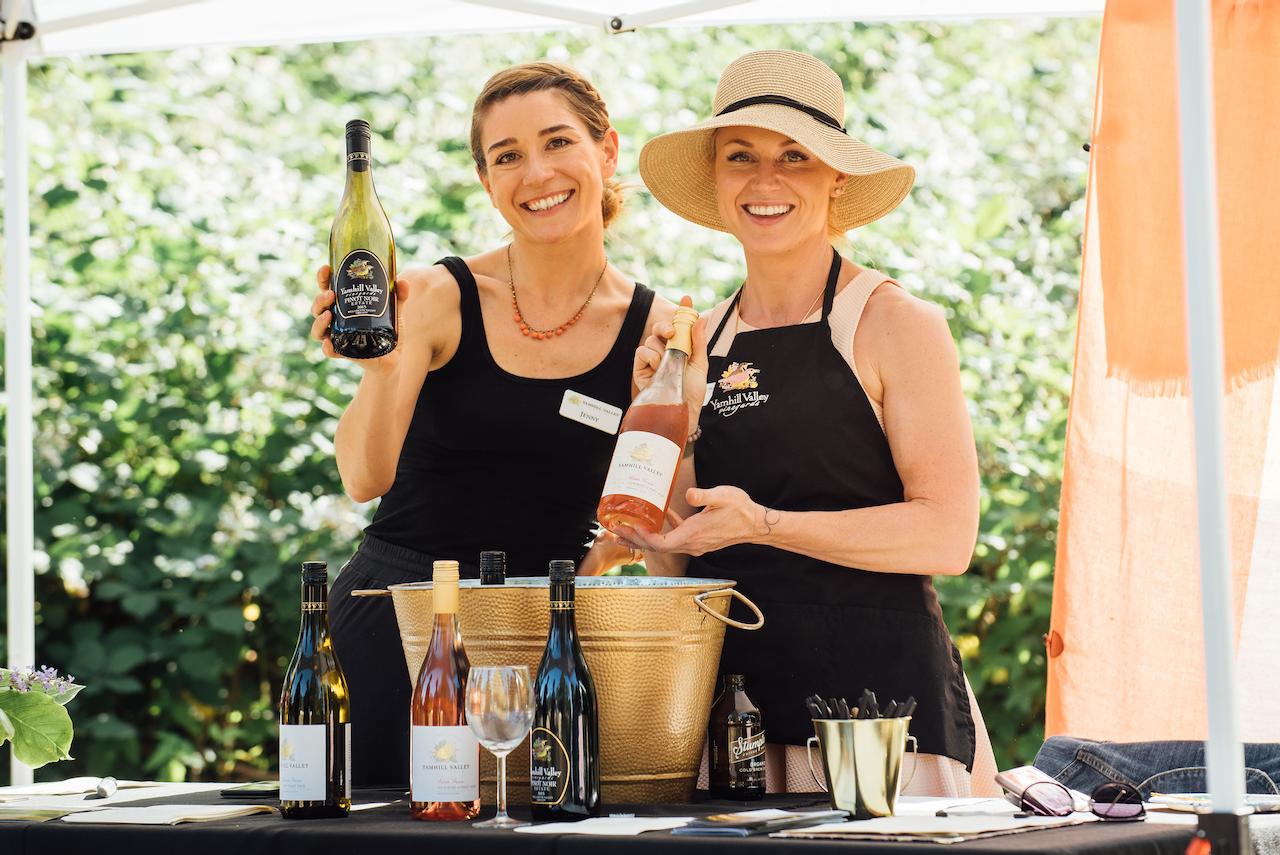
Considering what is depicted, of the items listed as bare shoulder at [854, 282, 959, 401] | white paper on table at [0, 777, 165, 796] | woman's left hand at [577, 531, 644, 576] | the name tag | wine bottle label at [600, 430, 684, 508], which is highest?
bare shoulder at [854, 282, 959, 401]

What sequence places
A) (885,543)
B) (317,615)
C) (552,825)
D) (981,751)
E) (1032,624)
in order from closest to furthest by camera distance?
(552,825)
(317,615)
(885,543)
(981,751)
(1032,624)

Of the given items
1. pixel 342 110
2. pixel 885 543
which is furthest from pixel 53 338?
pixel 885 543

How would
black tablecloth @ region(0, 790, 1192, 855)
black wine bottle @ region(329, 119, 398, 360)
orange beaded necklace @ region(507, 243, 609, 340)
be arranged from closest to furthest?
1. black tablecloth @ region(0, 790, 1192, 855)
2. black wine bottle @ region(329, 119, 398, 360)
3. orange beaded necklace @ region(507, 243, 609, 340)

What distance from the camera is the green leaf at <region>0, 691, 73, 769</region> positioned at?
1385 mm

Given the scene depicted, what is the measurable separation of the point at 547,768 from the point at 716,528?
365 mm

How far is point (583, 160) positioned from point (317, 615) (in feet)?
3.31

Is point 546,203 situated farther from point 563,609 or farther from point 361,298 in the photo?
point 563,609

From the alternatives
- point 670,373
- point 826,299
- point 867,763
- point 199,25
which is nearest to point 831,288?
point 826,299

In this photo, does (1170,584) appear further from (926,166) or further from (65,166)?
(65,166)

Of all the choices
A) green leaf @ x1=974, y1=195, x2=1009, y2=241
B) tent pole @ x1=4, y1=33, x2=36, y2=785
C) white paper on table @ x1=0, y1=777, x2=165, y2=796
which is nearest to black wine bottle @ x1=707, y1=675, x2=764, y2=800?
white paper on table @ x1=0, y1=777, x2=165, y2=796

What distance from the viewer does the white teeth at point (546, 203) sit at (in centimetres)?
203

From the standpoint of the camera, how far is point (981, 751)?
1.63m

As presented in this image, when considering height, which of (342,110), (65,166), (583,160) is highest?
(342,110)

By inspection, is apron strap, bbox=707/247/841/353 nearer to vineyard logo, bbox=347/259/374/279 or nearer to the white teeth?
the white teeth
